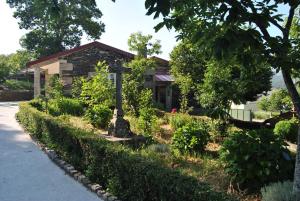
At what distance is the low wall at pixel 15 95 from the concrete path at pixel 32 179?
2754 centimetres

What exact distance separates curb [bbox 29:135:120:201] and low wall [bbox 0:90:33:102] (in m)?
29.1

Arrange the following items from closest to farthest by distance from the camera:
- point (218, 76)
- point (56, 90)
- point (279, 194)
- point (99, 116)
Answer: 1. point (279, 194)
2. point (218, 76)
3. point (99, 116)
4. point (56, 90)

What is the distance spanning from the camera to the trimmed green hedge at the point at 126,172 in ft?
15.3

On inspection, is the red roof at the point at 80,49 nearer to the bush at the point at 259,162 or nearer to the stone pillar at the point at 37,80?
the stone pillar at the point at 37,80

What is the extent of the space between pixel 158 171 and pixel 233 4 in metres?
2.57

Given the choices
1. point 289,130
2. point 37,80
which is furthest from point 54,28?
point 289,130

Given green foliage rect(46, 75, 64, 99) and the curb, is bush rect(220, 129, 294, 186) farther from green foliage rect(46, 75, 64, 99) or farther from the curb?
green foliage rect(46, 75, 64, 99)

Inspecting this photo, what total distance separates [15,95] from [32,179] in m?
32.3

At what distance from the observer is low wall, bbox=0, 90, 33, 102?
37344 mm

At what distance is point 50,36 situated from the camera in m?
43.1

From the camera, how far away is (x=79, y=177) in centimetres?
747

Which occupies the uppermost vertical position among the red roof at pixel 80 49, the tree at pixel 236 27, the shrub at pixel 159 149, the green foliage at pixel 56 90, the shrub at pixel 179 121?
the red roof at pixel 80 49

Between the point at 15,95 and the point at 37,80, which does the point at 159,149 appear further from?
the point at 15,95

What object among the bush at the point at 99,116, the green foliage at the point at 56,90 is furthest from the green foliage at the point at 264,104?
the bush at the point at 99,116
